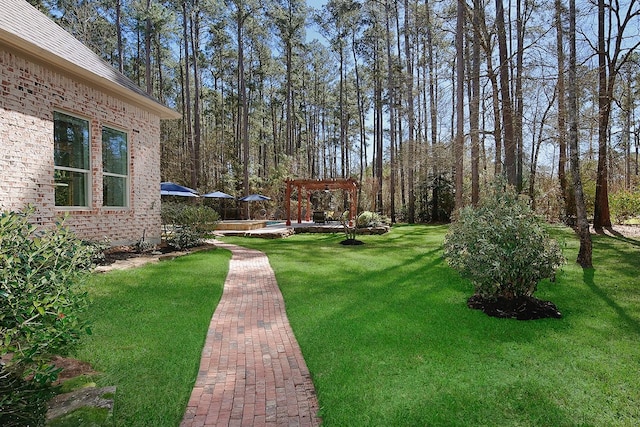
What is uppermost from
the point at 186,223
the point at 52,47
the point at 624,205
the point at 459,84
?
the point at 459,84

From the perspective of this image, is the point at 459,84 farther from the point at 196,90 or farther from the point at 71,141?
the point at 196,90

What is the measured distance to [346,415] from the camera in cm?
235

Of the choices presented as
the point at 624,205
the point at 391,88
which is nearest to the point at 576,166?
the point at 624,205

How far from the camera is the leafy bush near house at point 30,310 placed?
1825 mm

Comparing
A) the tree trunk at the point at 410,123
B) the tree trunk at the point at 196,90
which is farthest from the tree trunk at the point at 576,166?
the tree trunk at the point at 196,90

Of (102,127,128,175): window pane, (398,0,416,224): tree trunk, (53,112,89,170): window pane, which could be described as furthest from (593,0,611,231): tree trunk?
(53,112,89,170): window pane

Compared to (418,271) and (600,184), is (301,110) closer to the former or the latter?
(600,184)

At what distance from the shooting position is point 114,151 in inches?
308

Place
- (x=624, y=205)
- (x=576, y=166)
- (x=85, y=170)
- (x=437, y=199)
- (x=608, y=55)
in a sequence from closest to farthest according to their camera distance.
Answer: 1. (x=576, y=166)
2. (x=85, y=170)
3. (x=608, y=55)
4. (x=624, y=205)
5. (x=437, y=199)

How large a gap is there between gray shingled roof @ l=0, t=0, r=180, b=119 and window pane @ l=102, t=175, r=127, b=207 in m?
1.87

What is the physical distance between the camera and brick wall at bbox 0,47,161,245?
5.52 meters

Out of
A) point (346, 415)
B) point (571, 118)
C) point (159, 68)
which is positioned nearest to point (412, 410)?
point (346, 415)

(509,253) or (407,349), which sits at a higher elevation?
(509,253)

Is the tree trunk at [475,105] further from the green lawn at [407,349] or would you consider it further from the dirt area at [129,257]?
the dirt area at [129,257]
